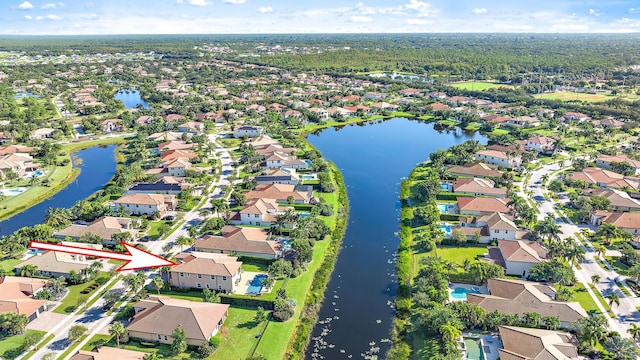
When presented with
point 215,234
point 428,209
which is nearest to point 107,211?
point 215,234

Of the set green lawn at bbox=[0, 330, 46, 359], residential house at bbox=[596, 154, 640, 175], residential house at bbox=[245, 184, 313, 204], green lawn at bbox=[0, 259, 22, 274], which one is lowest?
green lawn at bbox=[0, 330, 46, 359]

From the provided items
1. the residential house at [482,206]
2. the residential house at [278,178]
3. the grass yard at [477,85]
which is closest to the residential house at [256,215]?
the residential house at [278,178]

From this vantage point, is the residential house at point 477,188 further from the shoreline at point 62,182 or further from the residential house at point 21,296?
the shoreline at point 62,182

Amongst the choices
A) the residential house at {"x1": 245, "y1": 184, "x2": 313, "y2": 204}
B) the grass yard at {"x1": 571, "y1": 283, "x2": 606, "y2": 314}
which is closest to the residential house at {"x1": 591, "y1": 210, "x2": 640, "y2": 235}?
the grass yard at {"x1": 571, "y1": 283, "x2": 606, "y2": 314}

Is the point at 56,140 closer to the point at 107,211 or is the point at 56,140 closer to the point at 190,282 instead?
the point at 107,211

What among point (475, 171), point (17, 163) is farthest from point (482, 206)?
point (17, 163)

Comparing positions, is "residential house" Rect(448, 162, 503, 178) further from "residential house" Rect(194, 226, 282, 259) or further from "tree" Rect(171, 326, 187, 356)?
"tree" Rect(171, 326, 187, 356)

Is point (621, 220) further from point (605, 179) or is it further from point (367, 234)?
point (367, 234)
